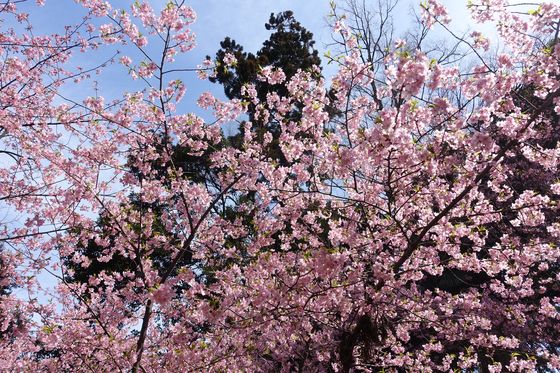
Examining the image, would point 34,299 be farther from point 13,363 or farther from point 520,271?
point 520,271

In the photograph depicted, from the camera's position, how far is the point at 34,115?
6828 mm

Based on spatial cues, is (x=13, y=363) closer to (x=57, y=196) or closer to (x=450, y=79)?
(x=57, y=196)

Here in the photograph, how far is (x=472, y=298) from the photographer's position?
7.51 meters

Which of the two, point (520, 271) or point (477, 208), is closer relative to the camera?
point (477, 208)

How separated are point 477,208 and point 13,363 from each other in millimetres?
10188

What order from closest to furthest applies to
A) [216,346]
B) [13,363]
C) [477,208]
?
[477,208]
[216,346]
[13,363]

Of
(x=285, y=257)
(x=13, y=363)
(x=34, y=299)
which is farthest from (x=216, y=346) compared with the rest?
(x=13, y=363)

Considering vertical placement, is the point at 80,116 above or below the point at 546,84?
above

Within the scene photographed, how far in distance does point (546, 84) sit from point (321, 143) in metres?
3.25

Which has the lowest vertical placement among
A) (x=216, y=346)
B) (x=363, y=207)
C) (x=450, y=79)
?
(x=216, y=346)

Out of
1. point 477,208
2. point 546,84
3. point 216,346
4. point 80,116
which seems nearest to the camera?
point 546,84

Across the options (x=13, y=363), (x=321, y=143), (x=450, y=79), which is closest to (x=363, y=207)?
(x=321, y=143)

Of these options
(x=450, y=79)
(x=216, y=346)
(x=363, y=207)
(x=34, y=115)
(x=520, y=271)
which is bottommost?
(x=216, y=346)

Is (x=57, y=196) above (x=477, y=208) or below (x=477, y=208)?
above
